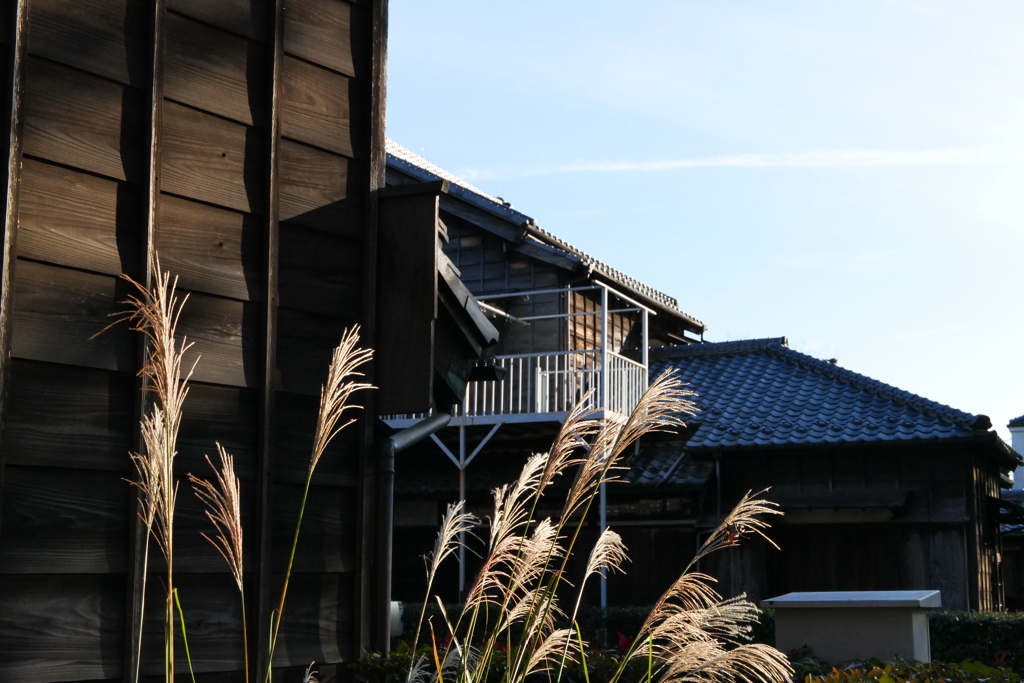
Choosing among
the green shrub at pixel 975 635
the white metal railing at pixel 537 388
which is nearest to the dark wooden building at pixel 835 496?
the white metal railing at pixel 537 388

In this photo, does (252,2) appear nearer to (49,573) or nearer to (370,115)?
(370,115)

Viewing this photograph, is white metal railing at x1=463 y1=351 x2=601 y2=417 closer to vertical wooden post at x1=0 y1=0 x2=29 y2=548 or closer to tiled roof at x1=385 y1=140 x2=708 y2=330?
tiled roof at x1=385 y1=140 x2=708 y2=330

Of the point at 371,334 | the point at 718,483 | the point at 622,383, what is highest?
the point at 622,383

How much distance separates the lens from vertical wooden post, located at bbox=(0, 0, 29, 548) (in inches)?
124

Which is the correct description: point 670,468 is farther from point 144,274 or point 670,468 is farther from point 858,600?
point 144,274

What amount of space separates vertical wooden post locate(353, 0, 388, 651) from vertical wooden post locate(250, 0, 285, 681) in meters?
0.42

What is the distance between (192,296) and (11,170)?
756 millimetres

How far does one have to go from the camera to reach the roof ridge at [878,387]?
1470 centimetres

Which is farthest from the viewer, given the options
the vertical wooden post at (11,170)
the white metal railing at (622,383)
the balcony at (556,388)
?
the white metal railing at (622,383)

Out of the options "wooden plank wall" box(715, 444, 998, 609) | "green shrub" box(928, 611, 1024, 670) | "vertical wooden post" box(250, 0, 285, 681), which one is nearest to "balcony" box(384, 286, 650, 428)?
"wooden plank wall" box(715, 444, 998, 609)

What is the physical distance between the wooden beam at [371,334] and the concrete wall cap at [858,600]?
2122 millimetres

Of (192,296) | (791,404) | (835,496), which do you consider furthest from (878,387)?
(192,296)

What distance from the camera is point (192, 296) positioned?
3814 millimetres

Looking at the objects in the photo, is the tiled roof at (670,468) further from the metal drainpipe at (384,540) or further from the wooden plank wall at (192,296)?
the wooden plank wall at (192,296)
